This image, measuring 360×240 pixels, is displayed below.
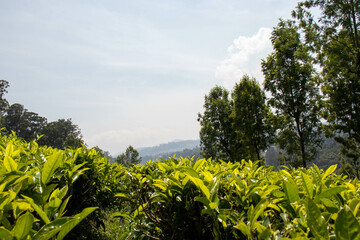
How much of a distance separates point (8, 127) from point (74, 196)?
77174 millimetres

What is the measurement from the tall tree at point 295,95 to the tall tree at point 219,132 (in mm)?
9150

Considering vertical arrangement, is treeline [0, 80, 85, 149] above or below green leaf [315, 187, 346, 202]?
above

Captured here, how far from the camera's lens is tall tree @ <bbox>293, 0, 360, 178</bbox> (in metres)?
15.0

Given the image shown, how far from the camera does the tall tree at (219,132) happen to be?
26.0m

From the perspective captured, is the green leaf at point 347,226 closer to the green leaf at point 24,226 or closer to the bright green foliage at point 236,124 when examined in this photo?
the green leaf at point 24,226

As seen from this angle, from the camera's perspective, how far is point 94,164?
3.36m

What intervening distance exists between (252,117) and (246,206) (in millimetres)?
20313

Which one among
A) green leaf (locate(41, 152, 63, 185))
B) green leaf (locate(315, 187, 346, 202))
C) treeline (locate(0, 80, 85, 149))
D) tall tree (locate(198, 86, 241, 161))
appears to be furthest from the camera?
treeline (locate(0, 80, 85, 149))

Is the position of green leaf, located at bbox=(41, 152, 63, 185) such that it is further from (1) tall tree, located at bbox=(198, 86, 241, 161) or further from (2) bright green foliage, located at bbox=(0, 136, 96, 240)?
(1) tall tree, located at bbox=(198, 86, 241, 161)

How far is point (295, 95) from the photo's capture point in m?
16.3

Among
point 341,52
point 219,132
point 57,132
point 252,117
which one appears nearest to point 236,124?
point 252,117

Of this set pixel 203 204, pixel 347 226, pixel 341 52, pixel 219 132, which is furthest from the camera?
pixel 219 132

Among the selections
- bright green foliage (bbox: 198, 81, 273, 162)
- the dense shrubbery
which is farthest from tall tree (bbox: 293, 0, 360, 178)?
the dense shrubbery

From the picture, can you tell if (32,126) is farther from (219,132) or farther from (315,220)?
(315,220)
